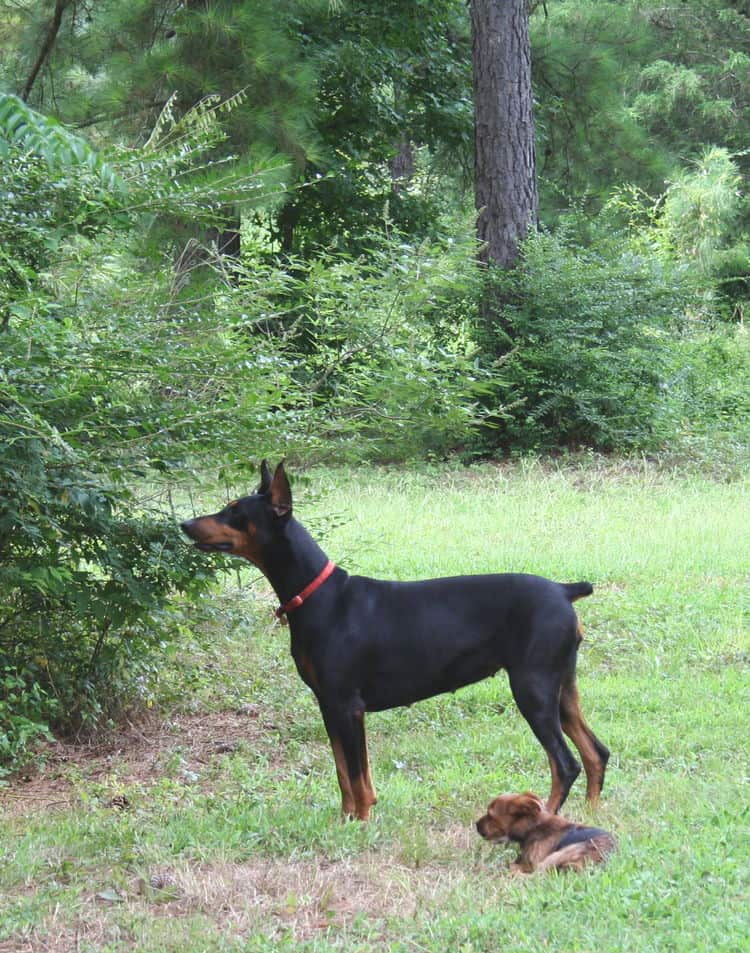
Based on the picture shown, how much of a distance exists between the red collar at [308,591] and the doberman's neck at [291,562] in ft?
0.06

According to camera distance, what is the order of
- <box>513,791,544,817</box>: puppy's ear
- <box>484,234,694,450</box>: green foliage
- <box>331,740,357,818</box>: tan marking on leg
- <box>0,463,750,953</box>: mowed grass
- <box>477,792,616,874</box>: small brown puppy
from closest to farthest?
<box>0,463,750,953</box>: mowed grass
<box>477,792,616,874</box>: small brown puppy
<box>513,791,544,817</box>: puppy's ear
<box>331,740,357,818</box>: tan marking on leg
<box>484,234,694,450</box>: green foliage

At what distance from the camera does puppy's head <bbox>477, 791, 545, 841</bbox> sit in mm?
4797

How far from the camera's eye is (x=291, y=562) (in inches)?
219

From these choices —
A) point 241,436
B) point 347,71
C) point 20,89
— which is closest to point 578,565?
point 241,436

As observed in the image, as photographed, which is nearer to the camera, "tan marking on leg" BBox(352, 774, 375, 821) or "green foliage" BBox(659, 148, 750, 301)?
"tan marking on leg" BBox(352, 774, 375, 821)

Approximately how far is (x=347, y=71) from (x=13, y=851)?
13.3 meters

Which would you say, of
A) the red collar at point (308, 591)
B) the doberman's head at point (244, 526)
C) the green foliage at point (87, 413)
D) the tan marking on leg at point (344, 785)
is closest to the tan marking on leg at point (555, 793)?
the tan marking on leg at point (344, 785)

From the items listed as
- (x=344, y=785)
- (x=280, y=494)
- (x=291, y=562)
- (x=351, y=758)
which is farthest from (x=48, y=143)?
(x=344, y=785)

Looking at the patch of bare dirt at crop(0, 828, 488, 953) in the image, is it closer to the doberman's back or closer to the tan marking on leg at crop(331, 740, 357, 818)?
the tan marking on leg at crop(331, 740, 357, 818)

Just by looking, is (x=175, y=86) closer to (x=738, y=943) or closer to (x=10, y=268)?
(x=10, y=268)

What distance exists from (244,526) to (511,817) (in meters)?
1.73

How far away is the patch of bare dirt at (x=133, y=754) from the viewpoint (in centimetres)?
616

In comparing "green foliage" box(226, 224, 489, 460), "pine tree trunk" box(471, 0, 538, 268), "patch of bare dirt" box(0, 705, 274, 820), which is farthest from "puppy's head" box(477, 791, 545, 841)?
"pine tree trunk" box(471, 0, 538, 268)

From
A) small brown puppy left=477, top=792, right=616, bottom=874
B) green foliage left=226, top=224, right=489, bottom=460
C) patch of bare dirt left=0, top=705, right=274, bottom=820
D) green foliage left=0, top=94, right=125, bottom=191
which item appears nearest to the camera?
small brown puppy left=477, top=792, right=616, bottom=874
